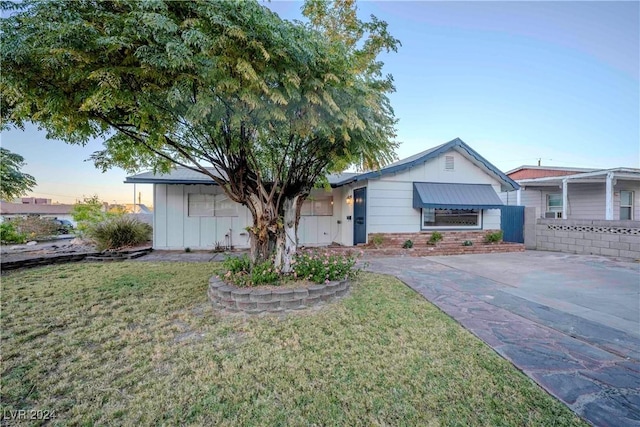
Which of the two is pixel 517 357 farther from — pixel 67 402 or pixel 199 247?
Result: pixel 199 247

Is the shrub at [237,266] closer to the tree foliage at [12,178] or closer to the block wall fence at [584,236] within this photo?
the tree foliage at [12,178]

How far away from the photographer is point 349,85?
142 inches

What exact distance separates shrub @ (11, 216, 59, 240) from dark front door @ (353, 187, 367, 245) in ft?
55.1

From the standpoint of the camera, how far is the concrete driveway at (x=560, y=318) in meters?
2.38

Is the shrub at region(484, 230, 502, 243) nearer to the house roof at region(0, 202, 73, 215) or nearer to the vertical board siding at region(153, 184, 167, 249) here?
the vertical board siding at region(153, 184, 167, 249)

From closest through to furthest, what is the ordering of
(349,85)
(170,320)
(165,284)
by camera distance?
(349,85) → (170,320) → (165,284)

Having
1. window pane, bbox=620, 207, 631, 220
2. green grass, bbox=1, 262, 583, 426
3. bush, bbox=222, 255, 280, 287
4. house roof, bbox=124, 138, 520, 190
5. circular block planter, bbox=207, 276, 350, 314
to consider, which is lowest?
green grass, bbox=1, 262, 583, 426

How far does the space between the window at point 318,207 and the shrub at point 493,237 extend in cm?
695

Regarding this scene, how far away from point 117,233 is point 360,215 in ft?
31.8

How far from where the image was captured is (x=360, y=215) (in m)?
11.0

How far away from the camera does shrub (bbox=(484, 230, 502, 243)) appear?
36.7 feet

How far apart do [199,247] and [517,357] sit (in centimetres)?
1087

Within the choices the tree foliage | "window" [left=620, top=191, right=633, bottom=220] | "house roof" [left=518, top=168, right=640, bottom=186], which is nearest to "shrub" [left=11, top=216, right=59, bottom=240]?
the tree foliage

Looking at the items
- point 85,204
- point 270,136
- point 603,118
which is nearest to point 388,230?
point 270,136
